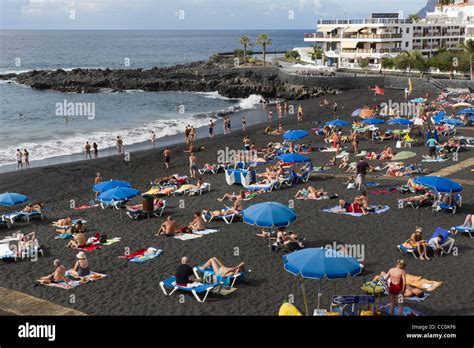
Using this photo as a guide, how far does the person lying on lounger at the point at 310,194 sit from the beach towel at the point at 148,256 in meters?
6.64

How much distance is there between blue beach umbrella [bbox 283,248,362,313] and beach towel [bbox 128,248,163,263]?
15.2 ft

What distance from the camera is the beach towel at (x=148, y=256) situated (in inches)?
574

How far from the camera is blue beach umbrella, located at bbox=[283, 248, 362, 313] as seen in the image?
10.9 metres

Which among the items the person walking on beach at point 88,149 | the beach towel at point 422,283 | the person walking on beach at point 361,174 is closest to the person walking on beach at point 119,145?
the person walking on beach at point 88,149

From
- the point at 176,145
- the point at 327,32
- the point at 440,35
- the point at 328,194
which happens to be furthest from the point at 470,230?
the point at 440,35

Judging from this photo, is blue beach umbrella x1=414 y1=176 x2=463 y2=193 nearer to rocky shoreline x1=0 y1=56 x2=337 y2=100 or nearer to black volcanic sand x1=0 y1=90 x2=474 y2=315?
black volcanic sand x1=0 y1=90 x2=474 y2=315

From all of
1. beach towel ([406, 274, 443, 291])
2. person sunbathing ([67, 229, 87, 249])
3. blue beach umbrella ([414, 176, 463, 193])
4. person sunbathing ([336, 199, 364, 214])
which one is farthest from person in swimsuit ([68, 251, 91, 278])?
blue beach umbrella ([414, 176, 463, 193])

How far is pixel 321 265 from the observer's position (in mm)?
10977

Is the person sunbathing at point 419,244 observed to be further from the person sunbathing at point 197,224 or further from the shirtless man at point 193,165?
the shirtless man at point 193,165

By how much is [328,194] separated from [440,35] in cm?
6502

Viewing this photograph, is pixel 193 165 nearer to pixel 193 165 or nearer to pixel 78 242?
pixel 193 165
